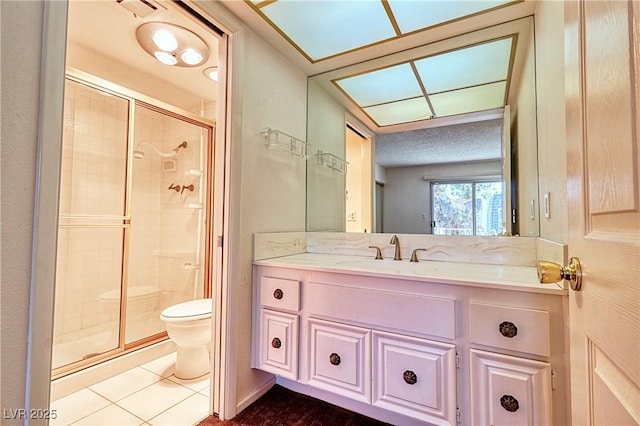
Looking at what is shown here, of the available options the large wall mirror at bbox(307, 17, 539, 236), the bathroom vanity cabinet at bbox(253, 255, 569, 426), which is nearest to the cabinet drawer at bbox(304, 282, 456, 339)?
the bathroom vanity cabinet at bbox(253, 255, 569, 426)

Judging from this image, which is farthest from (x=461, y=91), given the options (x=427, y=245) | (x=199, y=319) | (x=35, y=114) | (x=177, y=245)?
(x=177, y=245)

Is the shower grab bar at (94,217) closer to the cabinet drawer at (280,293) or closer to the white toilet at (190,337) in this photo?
the white toilet at (190,337)

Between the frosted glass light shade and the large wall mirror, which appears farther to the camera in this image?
the frosted glass light shade

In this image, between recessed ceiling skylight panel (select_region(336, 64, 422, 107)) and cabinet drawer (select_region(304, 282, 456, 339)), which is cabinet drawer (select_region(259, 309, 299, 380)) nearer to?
cabinet drawer (select_region(304, 282, 456, 339))

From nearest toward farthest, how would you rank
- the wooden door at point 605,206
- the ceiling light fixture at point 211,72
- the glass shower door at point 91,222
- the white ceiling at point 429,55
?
the wooden door at point 605,206 → the white ceiling at point 429,55 → the glass shower door at point 91,222 → the ceiling light fixture at point 211,72

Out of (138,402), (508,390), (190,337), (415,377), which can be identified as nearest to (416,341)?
(415,377)

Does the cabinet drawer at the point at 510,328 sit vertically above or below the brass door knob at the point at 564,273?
below

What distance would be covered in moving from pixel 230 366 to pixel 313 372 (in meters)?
0.45

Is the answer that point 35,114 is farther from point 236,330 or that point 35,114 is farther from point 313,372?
point 313,372

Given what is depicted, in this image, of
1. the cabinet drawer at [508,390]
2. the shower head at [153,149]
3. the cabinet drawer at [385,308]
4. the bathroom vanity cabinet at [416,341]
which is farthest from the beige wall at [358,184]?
the shower head at [153,149]

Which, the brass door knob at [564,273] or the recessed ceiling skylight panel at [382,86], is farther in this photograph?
the recessed ceiling skylight panel at [382,86]

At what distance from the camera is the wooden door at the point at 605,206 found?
0.41m

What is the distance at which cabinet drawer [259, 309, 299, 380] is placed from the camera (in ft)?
5.01

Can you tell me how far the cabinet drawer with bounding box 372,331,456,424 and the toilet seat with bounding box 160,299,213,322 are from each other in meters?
1.19
